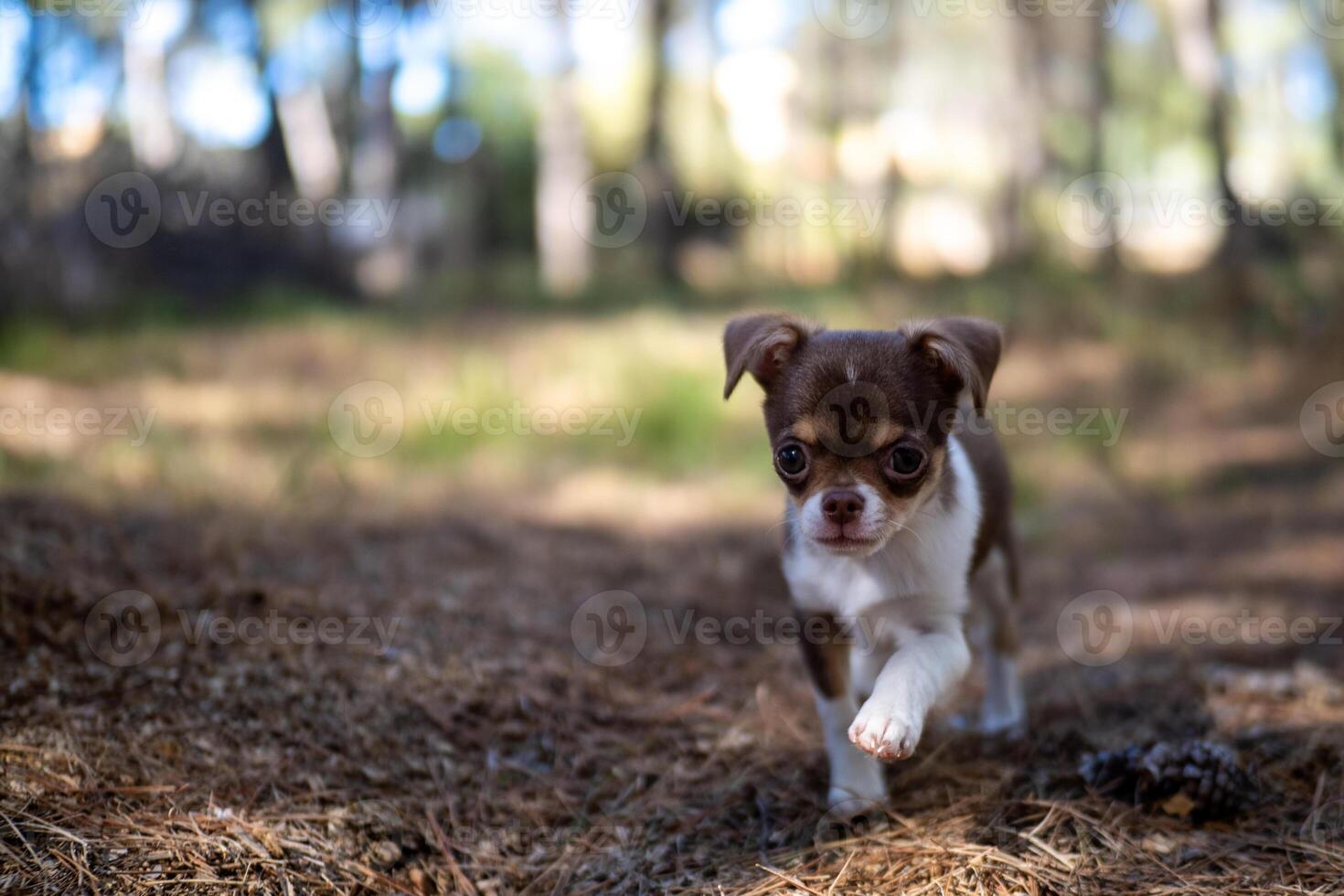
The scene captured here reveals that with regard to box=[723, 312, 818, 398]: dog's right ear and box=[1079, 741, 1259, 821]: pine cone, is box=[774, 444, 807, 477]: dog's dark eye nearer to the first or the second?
box=[723, 312, 818, 398]: dog's right ear

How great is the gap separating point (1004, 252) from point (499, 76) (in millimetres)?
19791

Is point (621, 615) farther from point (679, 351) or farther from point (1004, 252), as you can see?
point (1004, 252)

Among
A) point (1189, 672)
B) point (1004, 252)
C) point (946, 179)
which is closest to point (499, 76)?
point (946, 179)

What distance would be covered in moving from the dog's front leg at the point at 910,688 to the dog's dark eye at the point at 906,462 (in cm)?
44

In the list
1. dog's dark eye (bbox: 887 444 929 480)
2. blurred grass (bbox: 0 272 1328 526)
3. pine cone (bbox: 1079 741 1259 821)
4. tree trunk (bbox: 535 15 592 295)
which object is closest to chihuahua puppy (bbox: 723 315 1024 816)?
dog's dark eye (bbox: 887 444 929 480)

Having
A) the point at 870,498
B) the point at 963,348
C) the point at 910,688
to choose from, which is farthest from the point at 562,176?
the point at 910,688

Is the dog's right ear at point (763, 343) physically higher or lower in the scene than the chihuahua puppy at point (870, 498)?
higher

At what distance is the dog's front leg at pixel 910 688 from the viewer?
7.47ft

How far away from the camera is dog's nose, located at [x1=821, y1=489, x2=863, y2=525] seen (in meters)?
2.57

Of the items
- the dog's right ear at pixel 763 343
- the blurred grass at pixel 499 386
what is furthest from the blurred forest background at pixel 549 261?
the dog's right ear at pixel 763 343

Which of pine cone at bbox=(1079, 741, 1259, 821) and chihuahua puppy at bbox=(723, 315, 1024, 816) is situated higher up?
chihuahua puppy at bbox=(723, 315, 1024, 816)

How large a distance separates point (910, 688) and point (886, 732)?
21 cm

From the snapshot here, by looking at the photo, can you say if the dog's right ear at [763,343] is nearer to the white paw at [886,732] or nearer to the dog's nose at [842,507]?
the dog's nose at [842,507]

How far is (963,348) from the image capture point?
9.20ft
